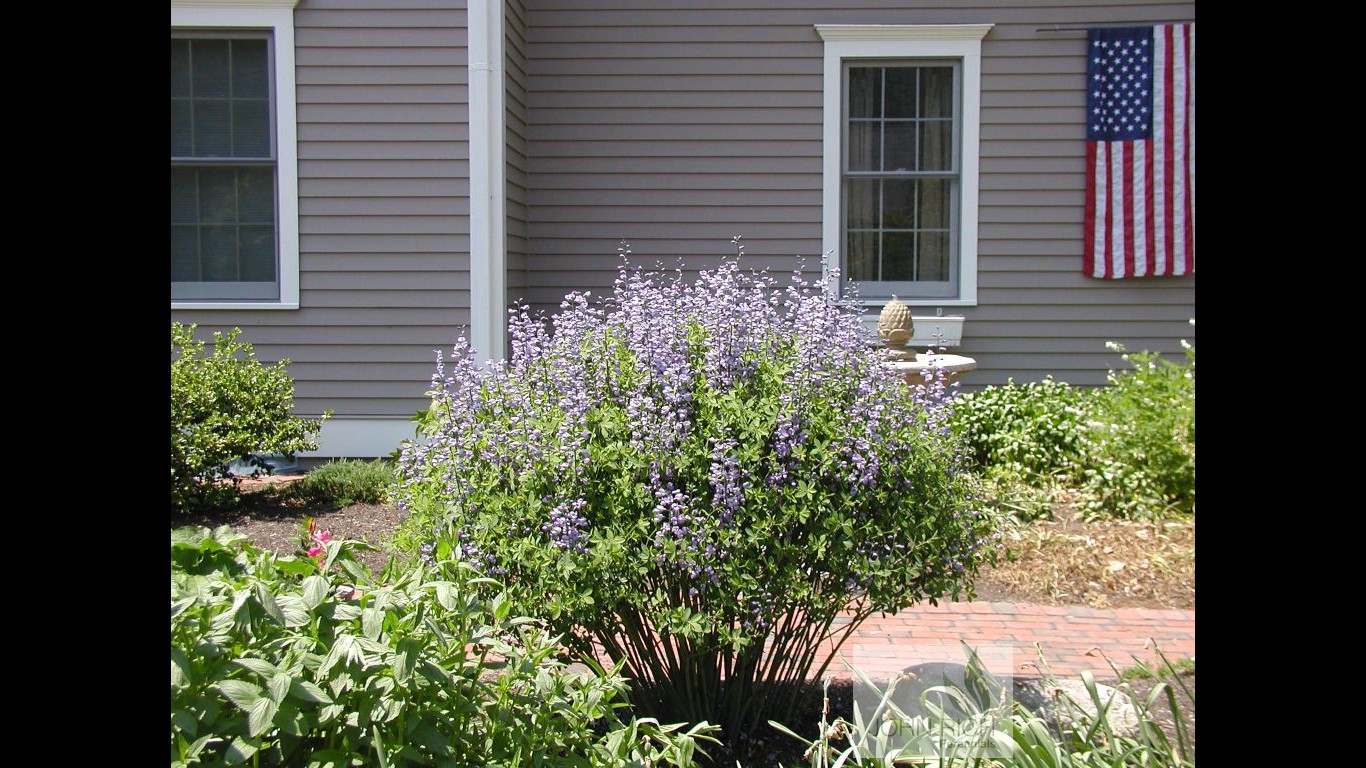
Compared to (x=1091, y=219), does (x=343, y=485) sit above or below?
below

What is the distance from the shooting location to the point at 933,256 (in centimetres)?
944

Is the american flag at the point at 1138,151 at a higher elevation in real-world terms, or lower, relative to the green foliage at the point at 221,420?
higher

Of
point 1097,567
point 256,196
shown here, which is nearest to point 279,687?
point 1097,567

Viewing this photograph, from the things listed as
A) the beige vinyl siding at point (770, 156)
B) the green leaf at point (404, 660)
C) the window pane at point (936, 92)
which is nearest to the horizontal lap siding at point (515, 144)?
the beige vinyl siding at point (770, 156)

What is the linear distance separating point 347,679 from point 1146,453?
6.31 m

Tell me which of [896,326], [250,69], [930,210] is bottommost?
[896,326]

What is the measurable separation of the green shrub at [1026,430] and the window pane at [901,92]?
232cm

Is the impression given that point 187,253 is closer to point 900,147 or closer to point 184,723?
point 900,147

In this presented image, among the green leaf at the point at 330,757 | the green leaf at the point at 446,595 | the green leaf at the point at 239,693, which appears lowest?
the green leaf at the point at 330,757

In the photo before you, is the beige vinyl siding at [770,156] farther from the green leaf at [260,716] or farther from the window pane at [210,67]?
the green leaf at [260,716]

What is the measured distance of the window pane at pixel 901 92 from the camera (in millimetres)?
9289

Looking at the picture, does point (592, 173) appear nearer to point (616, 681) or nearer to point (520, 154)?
point (520, 154)

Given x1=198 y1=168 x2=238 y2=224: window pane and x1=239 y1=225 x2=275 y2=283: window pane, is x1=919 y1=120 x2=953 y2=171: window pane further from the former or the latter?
x1=198 y1=168 x2=238 y2=224: window pane
